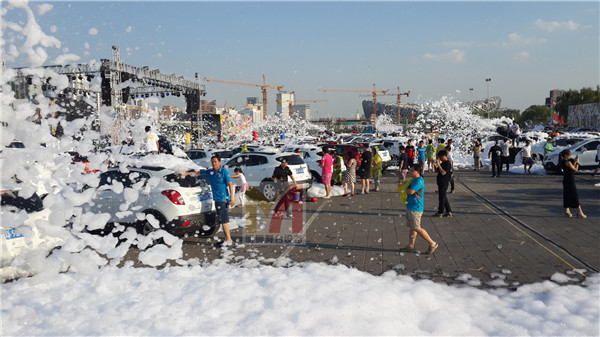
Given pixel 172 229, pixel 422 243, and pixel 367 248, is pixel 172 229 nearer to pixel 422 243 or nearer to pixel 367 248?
pixel 367 248

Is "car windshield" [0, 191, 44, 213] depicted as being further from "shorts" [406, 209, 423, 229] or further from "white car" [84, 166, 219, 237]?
"shorts" [406, 209, 423, 229]

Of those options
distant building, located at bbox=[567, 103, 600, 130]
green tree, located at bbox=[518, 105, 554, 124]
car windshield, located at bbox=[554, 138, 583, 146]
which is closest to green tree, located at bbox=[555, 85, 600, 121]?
distant building, located at bbox=[567, 103, 600, 130]

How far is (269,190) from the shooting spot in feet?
50.1

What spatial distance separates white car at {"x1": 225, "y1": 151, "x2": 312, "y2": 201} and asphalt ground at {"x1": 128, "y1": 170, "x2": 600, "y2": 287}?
136cm

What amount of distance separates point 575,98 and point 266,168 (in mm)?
84295

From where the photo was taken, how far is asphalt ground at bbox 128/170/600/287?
7238mm

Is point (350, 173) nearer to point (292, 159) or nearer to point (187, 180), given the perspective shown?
point (292, 159)

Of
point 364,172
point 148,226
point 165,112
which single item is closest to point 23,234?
point 148,226

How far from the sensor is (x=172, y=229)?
8609 mm

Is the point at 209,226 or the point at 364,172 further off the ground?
the point at 364,172

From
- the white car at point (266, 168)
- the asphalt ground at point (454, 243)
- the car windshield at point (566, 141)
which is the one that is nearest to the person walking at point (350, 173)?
the white car at point (266, 168)

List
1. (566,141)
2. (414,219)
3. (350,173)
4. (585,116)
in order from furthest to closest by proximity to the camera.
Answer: (585,116) < (566,141) < (350,173) < (414,219)

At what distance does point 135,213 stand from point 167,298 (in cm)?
339

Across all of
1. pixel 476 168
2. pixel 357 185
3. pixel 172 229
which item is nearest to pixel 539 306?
pixel 172 229
